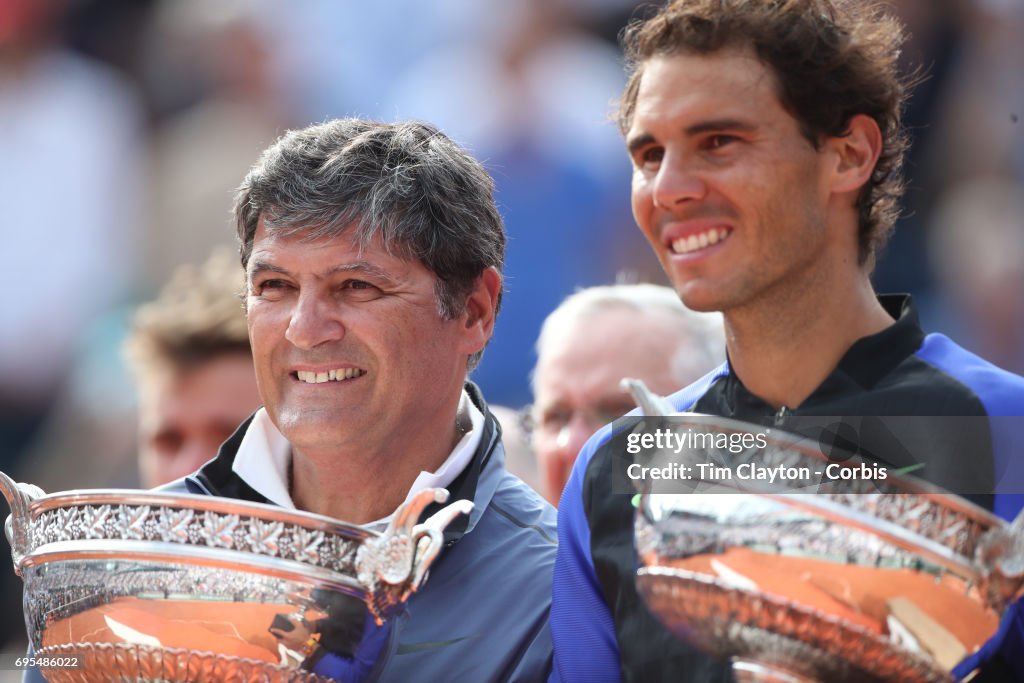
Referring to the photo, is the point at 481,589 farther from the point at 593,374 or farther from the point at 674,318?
the point at 674,318

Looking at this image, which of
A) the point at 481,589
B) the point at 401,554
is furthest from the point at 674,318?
the point at 401,554

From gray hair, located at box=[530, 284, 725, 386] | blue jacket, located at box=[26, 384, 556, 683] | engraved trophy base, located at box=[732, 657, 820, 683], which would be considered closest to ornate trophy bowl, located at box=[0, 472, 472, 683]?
blue jacket, located at box=[26, 384, 556, 683]

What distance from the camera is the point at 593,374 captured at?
3.25 m

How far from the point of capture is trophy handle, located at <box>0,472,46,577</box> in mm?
2059

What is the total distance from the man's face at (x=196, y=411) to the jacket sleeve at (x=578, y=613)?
132 cm

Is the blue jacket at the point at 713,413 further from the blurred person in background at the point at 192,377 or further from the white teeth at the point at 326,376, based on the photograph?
the blurred person in background at the point at 192,377

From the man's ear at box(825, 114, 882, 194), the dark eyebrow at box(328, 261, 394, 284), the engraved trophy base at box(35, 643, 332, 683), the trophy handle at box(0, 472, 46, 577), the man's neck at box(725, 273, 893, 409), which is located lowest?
the engraved trophy base at box(35, 643, 332, 683)

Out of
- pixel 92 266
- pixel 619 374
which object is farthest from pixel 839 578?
pixel 92 266

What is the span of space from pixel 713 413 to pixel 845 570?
0.61 metres

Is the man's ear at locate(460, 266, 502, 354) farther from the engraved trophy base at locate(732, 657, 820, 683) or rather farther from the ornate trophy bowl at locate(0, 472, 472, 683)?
the engraved trophy base at locate(732, 657, 820, 683)

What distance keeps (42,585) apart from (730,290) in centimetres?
103

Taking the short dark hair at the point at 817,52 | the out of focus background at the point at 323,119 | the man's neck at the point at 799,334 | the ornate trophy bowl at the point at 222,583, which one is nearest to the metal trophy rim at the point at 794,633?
the ornate trophy bowl at the point at 222,583

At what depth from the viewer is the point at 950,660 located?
1.69 m

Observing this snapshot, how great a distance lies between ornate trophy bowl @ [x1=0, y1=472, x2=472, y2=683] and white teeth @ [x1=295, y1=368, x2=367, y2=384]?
1.61 ft
